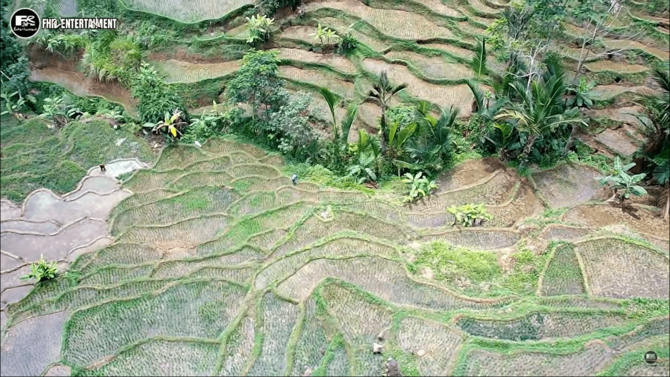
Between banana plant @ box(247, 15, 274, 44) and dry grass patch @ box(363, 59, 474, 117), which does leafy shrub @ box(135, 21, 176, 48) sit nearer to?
banana plant @ box(247, 15, 274, 44)

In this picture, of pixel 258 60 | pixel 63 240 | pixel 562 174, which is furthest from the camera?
pixel 258 60

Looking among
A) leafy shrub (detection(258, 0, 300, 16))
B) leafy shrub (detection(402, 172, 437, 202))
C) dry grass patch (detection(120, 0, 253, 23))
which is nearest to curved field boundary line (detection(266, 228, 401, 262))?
leafy shrub (detection(402, 172, 437, 202))

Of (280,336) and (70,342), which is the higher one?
(280,336)

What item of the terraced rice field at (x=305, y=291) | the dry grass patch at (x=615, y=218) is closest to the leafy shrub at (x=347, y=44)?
the terraced rice field at (x=305, y=291)

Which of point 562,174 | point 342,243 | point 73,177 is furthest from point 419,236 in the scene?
point 73,177

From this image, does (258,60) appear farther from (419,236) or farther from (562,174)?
(562,174)
